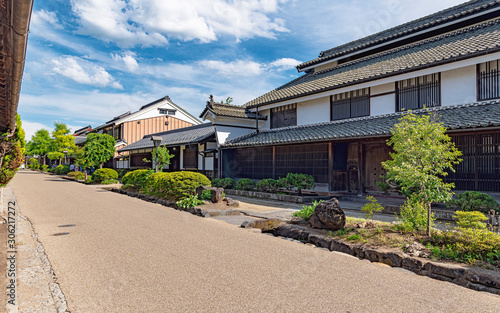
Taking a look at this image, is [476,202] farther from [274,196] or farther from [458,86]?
[274,196]

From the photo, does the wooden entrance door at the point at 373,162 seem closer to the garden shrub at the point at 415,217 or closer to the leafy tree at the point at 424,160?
the leafy tree at the point at 424,160

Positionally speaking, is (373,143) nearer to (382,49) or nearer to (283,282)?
(382,49)

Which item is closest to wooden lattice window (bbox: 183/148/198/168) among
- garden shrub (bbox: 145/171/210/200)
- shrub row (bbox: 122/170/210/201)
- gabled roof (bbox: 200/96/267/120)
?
gabled roof (bbox: 200/96/267/120)

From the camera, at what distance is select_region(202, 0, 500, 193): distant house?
10.9 metres

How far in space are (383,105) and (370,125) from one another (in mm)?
1768

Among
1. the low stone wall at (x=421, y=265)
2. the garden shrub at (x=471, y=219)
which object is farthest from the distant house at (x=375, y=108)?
the low stone wall at (x=421, y=265)

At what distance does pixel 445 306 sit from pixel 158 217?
8.31m

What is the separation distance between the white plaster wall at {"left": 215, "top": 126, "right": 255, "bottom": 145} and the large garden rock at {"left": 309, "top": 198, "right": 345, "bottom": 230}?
1329cm

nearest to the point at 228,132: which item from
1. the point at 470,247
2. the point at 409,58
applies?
the point at 409,58

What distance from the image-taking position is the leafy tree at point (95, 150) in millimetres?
28766

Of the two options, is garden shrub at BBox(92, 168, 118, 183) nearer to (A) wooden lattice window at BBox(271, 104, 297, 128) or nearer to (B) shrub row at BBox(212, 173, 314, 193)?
(B) shrub row at BBox(212, 173, 314, 193)

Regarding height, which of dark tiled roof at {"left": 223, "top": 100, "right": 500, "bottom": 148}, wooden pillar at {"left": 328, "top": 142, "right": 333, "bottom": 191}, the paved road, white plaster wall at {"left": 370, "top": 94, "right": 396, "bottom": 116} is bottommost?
the paved road

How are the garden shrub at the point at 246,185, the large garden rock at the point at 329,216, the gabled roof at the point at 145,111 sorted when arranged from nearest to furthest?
the large garden rock at the point at 329,216, the garden shrub at the point at 246,185, the gabled roof at the point at 145,111

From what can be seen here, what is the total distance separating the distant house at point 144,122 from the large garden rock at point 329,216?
3337cm
